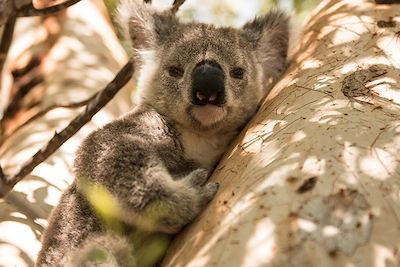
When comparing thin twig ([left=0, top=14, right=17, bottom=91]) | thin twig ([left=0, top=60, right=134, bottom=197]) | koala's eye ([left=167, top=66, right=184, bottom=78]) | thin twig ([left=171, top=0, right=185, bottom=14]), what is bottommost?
koala's eye ([left=167, top=66, right=184, bottom=78])

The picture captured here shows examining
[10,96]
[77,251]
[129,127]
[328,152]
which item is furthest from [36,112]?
[328,152]

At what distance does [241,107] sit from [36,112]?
7.60 ft

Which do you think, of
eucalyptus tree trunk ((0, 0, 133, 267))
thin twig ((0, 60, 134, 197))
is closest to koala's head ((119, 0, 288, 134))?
thin twig ((0, 60, 134, 197))

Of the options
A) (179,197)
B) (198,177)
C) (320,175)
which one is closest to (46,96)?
(198,177)

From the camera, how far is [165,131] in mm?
3377

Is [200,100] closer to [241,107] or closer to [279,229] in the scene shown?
[241,107]

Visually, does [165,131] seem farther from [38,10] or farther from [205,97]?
[38,10]

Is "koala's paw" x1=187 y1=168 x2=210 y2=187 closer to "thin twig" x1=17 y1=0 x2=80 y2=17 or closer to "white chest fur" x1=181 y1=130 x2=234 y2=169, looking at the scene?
"white chest fur" x1=181 y1=130 x2=234 y2=169

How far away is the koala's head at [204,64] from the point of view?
11.1ft

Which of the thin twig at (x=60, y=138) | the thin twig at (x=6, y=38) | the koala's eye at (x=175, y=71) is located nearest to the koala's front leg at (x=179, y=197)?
the thin twig at (x=60, y=138)

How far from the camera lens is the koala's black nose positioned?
328 cm

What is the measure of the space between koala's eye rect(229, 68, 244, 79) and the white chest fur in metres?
0.37

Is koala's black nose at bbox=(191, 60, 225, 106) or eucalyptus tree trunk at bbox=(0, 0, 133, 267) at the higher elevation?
koala's black nose at bbox=(191, 60, 225, 106)

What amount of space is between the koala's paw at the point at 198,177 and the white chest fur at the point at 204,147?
303mm
